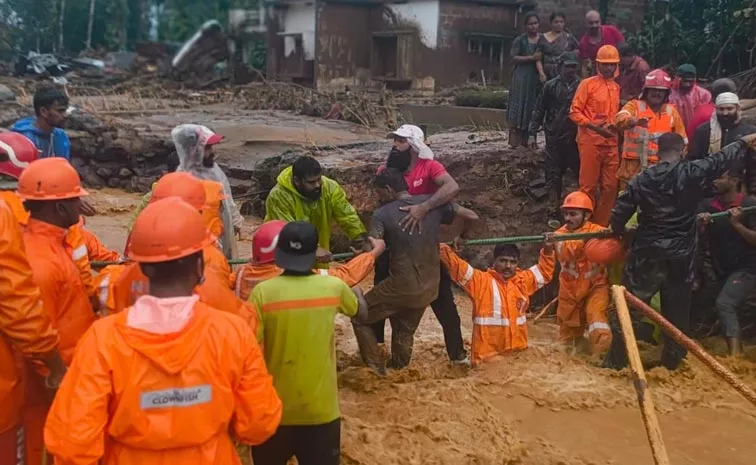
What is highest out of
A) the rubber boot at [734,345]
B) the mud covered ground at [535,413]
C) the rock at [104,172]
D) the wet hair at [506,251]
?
the wet hair at [506,251]

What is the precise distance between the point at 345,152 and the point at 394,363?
227 inches

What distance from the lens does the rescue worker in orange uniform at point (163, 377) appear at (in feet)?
8.28

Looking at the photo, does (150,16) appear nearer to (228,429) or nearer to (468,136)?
(468,136)

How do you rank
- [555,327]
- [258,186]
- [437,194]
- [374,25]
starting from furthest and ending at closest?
[374,25] < [258,186] < [555,327] < [437,194]

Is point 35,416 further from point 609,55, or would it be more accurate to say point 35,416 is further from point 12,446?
point 609,55

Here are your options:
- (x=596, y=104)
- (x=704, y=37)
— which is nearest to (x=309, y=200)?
(x=596, y=104)

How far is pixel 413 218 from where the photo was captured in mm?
5613

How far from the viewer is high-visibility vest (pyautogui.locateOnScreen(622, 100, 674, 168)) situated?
724 cm

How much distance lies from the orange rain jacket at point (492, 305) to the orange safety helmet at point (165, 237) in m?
3.56

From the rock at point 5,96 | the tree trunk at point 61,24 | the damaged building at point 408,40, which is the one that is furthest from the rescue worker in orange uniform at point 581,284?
the tree trunk at point 61,24

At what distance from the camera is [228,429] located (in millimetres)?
2832

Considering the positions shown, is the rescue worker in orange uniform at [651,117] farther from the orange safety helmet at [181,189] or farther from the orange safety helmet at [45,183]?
the orange safety helmet at [45,183]

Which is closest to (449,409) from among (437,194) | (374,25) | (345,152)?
(437,194)

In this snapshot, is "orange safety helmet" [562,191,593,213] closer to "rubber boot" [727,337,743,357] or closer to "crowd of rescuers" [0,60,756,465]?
"crowd of rescuers" [0,60,756,465]
